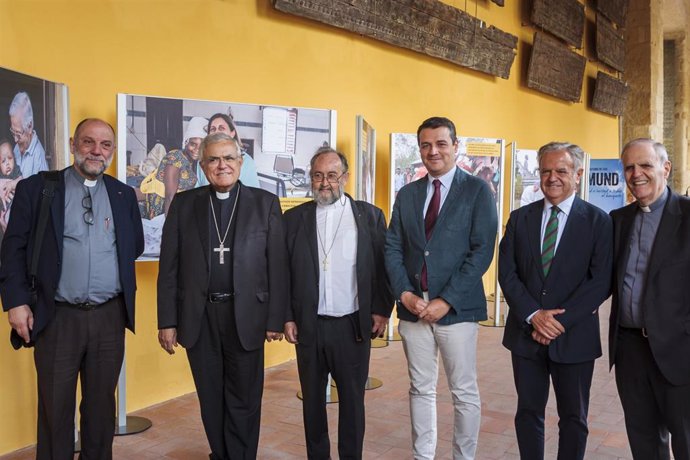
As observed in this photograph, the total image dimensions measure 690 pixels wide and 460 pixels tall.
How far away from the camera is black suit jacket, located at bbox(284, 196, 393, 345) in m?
3.18

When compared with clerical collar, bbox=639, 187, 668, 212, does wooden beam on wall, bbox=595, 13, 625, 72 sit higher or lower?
higher

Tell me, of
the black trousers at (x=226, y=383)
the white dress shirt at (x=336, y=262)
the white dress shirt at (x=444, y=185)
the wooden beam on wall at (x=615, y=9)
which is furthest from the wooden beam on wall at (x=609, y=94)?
the black trousers at (x=226, y=383)

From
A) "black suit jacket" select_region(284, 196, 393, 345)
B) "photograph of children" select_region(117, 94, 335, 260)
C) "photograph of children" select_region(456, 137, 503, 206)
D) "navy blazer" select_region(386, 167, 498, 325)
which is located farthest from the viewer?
"photograph of children" select_region(456, 137, 503, 206)

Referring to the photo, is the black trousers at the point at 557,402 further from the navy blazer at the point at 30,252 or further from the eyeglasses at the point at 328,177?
the navy blazer at the point at 30,252

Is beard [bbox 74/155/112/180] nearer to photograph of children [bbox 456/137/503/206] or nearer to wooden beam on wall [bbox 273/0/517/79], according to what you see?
wooden beam on wall [bbox 273/0/517/79]

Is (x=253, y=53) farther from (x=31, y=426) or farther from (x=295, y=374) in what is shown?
(x=31, y=426)

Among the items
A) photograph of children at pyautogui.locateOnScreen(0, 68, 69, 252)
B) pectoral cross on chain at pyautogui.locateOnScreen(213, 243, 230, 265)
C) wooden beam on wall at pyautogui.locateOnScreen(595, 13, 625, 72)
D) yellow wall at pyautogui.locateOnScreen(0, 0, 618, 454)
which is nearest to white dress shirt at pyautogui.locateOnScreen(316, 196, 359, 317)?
pectoral cross on chain at pyautogui.locateOnScreen(213, 243, 230, 265)

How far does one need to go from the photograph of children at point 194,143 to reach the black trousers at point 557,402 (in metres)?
2.42

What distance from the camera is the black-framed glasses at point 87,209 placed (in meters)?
3.03

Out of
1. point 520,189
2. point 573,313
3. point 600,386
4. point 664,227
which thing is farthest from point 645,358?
point 520,189

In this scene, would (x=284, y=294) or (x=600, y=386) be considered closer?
(x=284, y=294)

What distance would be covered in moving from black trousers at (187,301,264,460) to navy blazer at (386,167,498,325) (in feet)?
2.69

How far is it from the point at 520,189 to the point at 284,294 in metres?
5.62

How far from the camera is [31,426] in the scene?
152 inches
